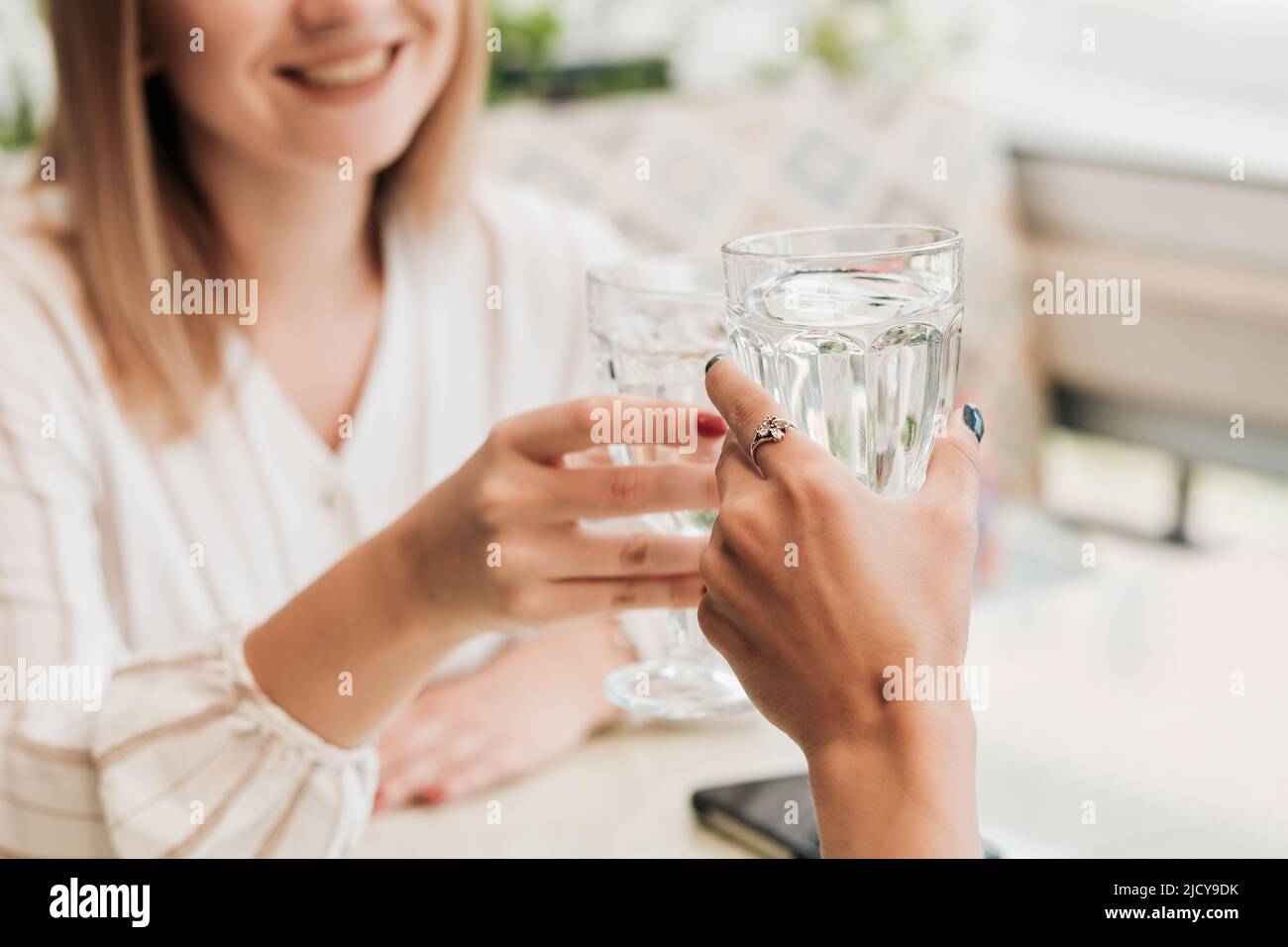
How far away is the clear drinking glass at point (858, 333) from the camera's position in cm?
52

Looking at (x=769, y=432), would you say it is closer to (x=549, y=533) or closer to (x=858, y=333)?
(x=858, y=333)

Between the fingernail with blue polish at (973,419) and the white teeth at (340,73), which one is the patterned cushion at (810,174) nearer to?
the white teeth at (340,73)

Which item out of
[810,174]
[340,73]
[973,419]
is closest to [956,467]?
[973,419]

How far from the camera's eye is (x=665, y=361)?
2.08 feet

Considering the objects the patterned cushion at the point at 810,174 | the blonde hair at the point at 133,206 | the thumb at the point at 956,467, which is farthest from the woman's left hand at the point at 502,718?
the patterned cushion at the point at 810,174

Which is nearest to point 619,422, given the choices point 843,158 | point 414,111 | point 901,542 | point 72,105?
point 901,542

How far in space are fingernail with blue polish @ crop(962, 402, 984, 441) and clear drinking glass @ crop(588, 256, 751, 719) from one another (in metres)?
0.11

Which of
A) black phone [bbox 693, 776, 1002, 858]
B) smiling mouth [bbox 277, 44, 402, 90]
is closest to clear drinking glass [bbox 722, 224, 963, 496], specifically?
black phone [bbox 693, 776, 1002, 858]

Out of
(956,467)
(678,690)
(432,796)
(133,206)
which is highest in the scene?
(133,206)

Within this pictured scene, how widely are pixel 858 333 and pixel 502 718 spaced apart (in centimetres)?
52

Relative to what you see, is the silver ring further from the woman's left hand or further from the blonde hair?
the blonde hair

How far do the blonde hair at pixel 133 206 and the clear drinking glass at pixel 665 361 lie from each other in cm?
54
